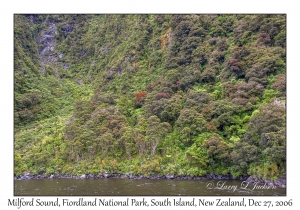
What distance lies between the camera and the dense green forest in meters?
41.3

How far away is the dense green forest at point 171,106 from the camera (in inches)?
1625

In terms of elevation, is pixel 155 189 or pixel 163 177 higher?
Result: pixel 155 189

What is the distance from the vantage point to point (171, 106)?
173 ft

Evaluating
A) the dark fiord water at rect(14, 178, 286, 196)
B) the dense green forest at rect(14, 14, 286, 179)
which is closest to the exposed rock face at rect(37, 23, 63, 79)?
the dense green forest at rect(14, 14, 286, 179)

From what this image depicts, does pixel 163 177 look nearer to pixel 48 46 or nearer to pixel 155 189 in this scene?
pixel 155 189

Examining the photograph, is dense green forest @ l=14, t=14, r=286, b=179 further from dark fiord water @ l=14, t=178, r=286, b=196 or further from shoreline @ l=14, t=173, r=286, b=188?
dark fiord water @ l=14, t=178, r=286, b=196

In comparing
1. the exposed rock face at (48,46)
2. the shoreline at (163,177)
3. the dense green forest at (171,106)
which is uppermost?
the exposed rock face at (48,46)

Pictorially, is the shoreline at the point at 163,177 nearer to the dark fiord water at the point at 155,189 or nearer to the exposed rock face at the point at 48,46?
the dark fiord water at the point at 155,189

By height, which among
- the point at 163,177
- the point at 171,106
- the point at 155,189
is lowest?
the point at 163,177

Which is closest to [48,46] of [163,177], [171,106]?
[171,106]

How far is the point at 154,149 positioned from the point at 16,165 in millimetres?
23054

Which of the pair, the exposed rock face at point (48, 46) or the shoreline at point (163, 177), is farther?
the exposed rock face at point (48, 46)

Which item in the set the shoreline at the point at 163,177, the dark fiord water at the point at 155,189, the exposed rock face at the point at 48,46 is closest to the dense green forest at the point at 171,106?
the shoreline at the point at 163,177

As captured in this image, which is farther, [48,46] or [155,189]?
[48,46]
